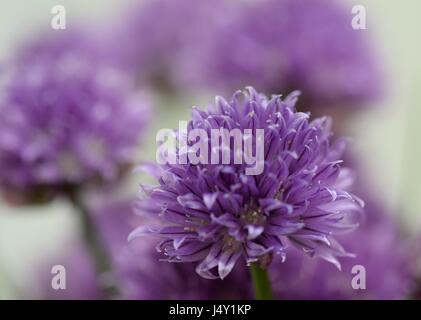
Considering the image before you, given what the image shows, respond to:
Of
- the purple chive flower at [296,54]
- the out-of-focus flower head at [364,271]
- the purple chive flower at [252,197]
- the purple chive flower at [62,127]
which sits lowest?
the out-of-focus flower head at [364,271]

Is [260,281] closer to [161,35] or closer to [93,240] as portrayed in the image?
[93,240]

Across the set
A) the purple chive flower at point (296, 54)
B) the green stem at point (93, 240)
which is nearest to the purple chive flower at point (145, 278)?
the green stem at point (93, 240)

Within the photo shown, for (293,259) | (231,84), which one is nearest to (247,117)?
(293,259)

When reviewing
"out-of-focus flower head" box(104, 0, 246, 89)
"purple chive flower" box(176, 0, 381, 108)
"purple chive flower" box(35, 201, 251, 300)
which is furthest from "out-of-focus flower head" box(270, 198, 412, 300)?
"out-of-focus flower head" box(104, 0, 246, 89)

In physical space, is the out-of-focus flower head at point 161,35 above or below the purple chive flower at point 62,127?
above

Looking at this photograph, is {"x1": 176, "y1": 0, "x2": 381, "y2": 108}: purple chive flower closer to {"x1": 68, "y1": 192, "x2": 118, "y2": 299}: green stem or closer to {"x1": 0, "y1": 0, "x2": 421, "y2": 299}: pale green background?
{"x1": 0, "y1": 0, "x2": 421, "y2": 299}: pale green background

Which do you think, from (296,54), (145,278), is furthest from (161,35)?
(145,278)

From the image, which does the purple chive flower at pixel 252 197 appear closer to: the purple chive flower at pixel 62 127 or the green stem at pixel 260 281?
the green stem at pixel 260 281

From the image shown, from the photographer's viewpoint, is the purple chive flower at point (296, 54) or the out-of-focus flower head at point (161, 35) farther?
the out-of-focus flower head at point (161, 35)
